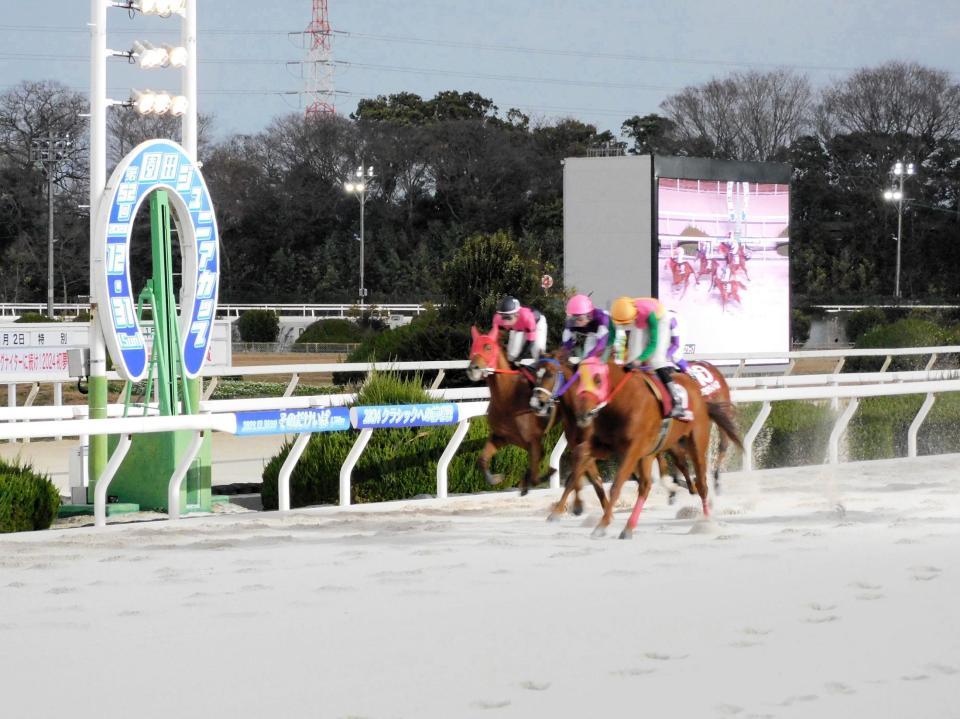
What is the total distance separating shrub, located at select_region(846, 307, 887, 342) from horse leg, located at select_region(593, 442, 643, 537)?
90.3 ft

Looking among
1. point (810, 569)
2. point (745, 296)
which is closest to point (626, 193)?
point (745, 296)

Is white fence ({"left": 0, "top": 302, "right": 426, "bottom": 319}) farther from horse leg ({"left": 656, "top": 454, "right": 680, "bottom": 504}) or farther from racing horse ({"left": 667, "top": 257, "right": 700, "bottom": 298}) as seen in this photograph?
horse leg ({"left": 656, "top": 454, "right": 680, "bottom": 504})

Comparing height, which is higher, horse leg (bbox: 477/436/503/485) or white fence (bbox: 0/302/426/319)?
white fence (bbox: 0/302/426/319)

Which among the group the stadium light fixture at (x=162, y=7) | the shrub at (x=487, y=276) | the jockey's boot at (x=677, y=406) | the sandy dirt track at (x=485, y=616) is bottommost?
the sandy dirt track at (x=485, y=616)

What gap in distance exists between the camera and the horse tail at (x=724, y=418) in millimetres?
7676

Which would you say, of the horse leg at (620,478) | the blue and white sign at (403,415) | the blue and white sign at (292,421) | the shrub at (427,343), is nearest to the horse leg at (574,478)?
the horse leg at (620,478)

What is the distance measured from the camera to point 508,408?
7.64 metres

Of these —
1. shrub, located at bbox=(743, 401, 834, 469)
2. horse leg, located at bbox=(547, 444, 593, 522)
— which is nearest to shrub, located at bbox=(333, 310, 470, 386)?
shrub, located at bbox=(743, 401, 834, 469)

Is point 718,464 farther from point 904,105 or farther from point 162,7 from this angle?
point 904,105

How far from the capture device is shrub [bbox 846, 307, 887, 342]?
110ft

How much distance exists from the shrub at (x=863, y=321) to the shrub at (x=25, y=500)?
27.9 metres

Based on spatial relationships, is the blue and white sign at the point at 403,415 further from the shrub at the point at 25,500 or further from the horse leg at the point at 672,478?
the shrub at the point at 25,500

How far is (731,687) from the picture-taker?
3908 millimetres

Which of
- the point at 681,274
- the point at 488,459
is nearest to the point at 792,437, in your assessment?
the point at 488,459
